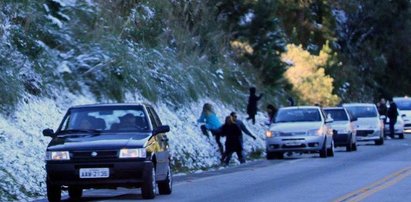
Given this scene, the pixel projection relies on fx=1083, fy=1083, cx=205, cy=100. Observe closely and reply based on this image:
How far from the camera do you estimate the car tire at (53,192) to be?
58.1 ft

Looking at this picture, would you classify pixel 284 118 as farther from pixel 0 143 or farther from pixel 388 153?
pixel 0 143

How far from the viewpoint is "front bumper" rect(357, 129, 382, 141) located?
1614 inches

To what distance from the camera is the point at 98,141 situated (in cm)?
1772

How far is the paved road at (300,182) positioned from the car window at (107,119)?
1245 millimetres

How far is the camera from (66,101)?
2720cm

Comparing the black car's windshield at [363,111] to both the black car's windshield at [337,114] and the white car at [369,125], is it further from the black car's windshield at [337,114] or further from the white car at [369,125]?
the black car's windshield at [337,114]

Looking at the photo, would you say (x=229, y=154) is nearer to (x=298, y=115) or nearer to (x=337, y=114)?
(x=298, y=115)

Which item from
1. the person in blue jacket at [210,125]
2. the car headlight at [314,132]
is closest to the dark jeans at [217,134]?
the person in blue jacket at [210,125]

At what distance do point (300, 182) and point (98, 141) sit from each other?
18.9ft

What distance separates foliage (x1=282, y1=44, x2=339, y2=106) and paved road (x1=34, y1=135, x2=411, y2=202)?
64.0 ft

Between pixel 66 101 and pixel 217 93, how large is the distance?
11842 mm

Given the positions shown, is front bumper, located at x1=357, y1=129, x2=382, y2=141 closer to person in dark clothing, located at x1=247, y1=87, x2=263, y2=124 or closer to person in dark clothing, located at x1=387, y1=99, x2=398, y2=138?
person in dark clothing, located at x1=387, y1=99, x2=398, y2=138

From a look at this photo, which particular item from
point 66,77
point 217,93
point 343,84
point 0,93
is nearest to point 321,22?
point 343,84

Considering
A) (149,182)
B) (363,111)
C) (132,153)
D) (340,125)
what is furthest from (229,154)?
(363,111)
